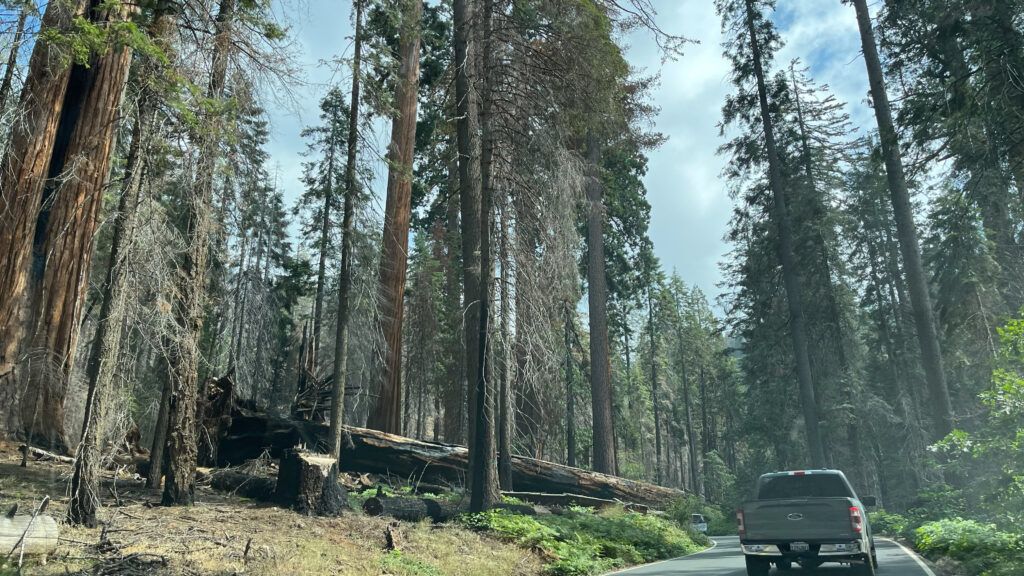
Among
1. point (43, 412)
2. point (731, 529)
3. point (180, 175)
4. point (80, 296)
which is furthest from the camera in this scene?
point (731, 529)

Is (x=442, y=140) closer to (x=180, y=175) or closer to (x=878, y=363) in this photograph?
(x=180, y=175)

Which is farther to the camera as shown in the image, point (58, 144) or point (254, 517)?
point (58, 144)

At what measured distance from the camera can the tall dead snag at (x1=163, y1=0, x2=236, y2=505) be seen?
8.93m

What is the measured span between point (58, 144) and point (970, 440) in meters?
17.8

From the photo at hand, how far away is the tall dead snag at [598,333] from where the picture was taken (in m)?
22.2

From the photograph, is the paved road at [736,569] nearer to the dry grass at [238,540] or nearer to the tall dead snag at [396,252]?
the dry grass at [238,540]

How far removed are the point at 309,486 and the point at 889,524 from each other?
22.3 meters

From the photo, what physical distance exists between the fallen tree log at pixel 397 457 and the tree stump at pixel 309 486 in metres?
0.56

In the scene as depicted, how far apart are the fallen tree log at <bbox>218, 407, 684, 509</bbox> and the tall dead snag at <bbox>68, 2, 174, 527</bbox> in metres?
3.90

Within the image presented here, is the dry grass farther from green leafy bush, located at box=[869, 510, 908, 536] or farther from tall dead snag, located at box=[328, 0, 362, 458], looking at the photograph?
green leafy bush, located at box=[869, 510, 908, 536]

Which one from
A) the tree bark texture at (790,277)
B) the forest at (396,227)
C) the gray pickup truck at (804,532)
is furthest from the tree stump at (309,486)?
the tree bark texture at (790,277)

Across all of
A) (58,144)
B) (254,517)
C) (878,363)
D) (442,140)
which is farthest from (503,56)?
(878,363)

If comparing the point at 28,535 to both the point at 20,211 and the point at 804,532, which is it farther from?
the point at 804,532

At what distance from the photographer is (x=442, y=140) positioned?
21609mm
